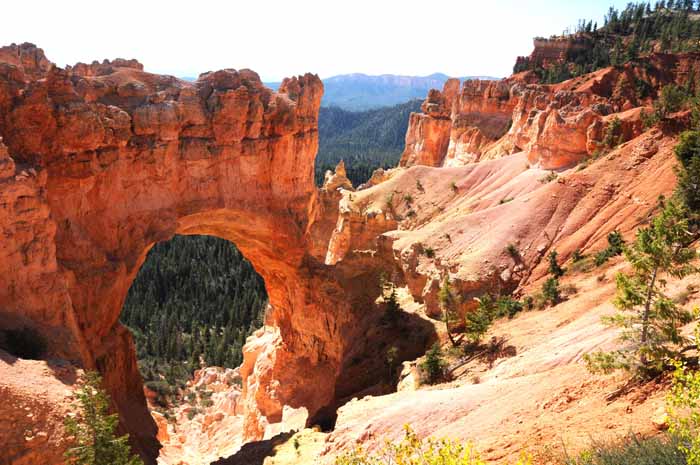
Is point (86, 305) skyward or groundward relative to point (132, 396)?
skyward

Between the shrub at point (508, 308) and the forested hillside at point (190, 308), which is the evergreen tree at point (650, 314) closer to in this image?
the shrub at point (508, 308)

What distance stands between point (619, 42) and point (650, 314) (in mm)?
101931

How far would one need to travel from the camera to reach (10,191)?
20250mm

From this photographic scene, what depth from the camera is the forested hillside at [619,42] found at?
9162cm

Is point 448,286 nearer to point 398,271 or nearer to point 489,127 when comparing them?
point 398,271

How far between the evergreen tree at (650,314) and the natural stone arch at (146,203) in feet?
67.6

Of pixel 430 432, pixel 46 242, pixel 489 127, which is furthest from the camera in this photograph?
pixel 489 127

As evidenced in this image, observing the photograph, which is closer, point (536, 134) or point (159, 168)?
point (159, 168)

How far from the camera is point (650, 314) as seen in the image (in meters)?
15.7

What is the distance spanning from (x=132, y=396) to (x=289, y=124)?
19.9m

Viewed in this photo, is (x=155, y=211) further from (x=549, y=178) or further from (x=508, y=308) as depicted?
(x=549, y=178)

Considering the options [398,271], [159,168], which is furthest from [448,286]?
[159,168]

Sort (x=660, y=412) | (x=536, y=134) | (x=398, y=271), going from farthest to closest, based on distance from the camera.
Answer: (x=536, y=134) < (x=398, y=271) < (x=660, y=412)

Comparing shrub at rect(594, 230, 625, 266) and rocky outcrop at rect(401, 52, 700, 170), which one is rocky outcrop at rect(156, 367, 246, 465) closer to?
shrub at rect(594, 230, 625, 266)
